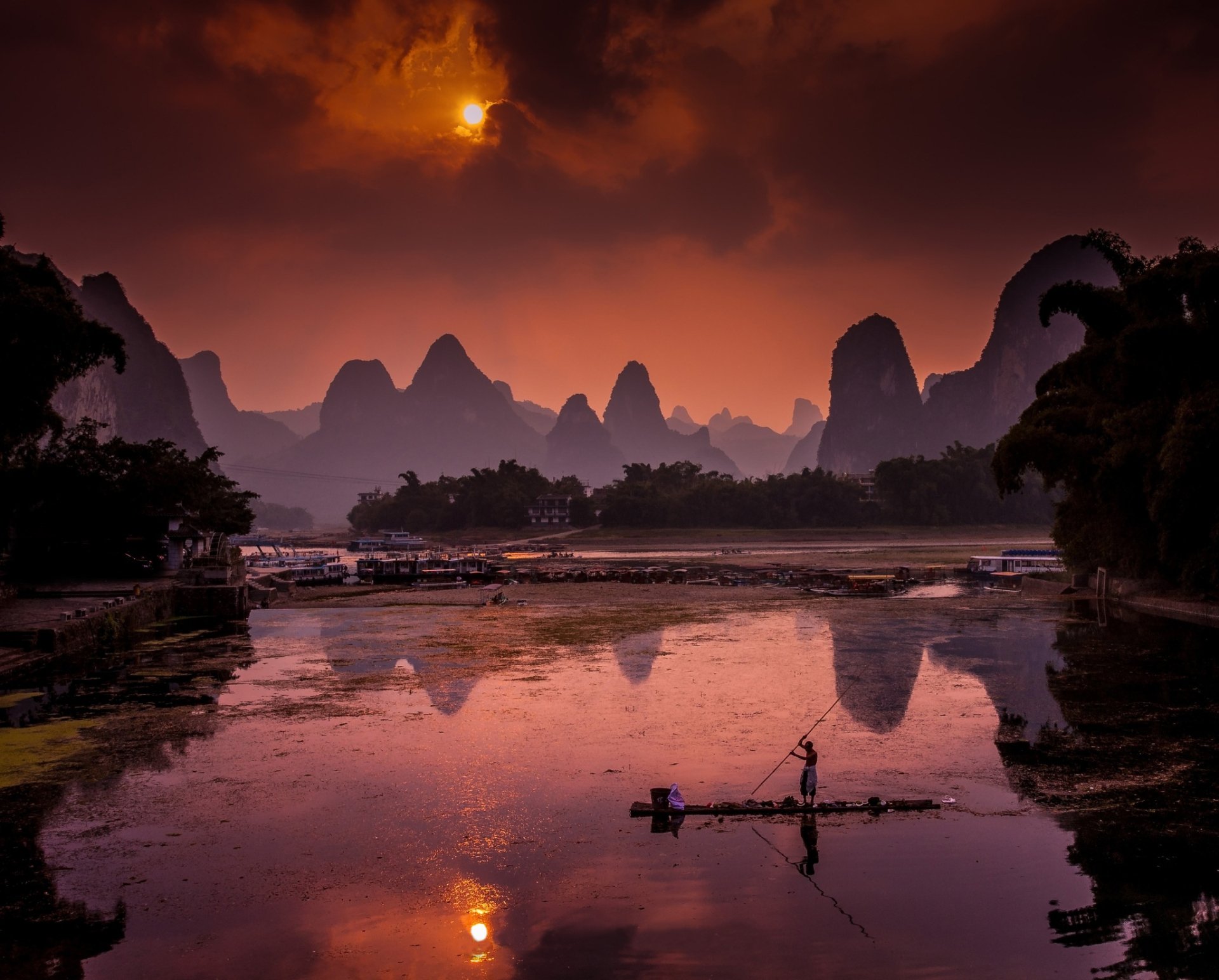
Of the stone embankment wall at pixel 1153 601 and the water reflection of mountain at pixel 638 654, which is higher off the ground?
the stone embankment wall at pixel 1153 601

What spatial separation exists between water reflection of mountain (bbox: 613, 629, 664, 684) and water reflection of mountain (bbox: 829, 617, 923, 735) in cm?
608

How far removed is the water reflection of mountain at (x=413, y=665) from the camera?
2602 centimetres

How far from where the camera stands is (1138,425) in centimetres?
4000

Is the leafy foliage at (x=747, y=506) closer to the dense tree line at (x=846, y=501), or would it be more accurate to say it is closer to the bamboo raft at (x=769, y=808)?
the dense tree line at (x=846, y=501)

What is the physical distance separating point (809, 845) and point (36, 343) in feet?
99.2

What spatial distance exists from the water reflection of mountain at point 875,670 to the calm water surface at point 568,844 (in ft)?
1.08

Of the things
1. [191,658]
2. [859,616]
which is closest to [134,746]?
[191,658]

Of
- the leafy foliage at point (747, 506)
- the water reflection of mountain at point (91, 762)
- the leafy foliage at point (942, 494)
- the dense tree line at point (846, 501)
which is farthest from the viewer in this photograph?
the leafy foliage at point (747, 506)

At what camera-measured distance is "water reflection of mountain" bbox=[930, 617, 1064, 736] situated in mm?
23875

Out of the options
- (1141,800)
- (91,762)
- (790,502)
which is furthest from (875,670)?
(790,502)

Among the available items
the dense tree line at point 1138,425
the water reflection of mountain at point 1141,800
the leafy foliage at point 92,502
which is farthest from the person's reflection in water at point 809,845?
the leafy foliage at point 92,502

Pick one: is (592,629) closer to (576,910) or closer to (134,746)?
(134,746)

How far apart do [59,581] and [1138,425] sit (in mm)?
54537

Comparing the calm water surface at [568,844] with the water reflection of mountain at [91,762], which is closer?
the calm water surface at [568,844]
